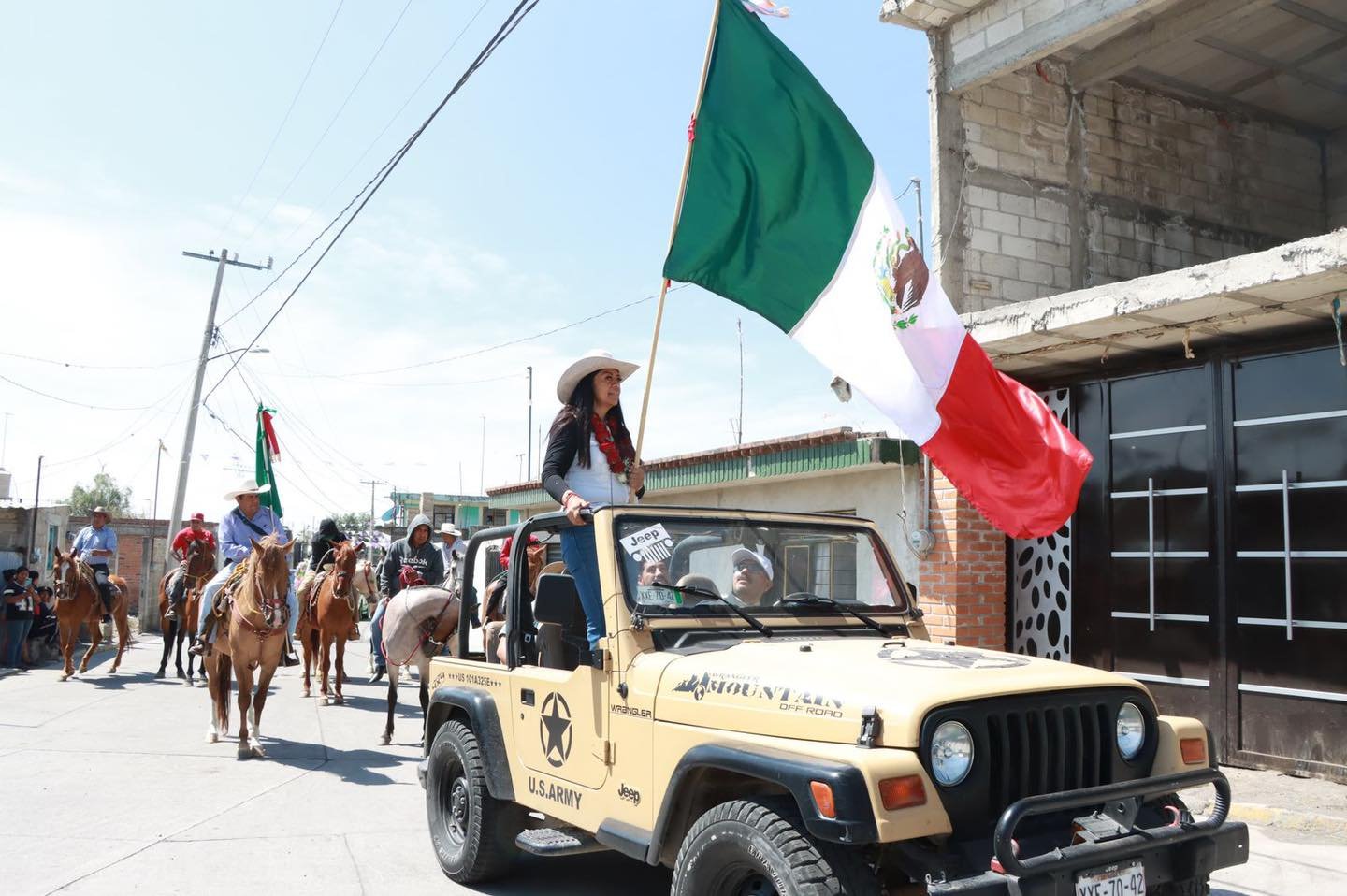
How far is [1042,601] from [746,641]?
20.6ft

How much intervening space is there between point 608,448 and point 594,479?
7.3 inches

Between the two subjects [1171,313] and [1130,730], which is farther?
[1171,313]

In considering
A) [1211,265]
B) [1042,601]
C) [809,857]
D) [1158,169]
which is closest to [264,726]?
[1042,601]

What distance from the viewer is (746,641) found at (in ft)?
13.9

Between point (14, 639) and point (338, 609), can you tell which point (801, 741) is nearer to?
point (338, 609)

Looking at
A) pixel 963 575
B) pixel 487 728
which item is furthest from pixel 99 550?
pixel 487 728

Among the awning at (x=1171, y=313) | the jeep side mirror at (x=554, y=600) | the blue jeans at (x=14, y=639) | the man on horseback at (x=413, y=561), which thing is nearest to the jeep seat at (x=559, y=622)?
→ the jeep side mirror at (x=554, y=600)

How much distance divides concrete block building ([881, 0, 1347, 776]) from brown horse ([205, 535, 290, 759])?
6.11m

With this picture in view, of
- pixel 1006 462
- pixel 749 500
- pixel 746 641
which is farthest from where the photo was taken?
pixel 749 500

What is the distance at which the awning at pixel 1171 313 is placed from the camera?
6.66 m

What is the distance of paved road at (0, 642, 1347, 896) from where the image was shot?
5.36 meters

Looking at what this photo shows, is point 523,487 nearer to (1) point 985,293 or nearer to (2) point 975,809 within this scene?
(1) point 985,293

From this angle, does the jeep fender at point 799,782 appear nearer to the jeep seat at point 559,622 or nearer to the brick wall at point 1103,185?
the jeep seat at point 559,622

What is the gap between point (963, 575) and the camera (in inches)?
378
